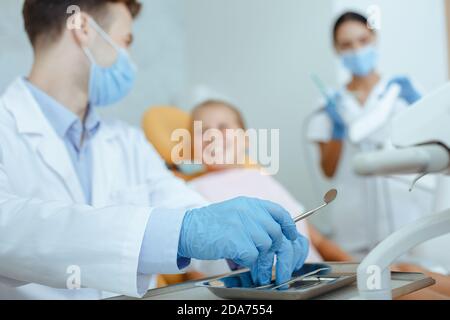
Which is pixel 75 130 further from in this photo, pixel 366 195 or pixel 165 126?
pixel 366 195

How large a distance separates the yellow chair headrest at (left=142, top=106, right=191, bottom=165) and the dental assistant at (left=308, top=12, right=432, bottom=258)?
0.30 meters

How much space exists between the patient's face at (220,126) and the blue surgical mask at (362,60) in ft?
0.93

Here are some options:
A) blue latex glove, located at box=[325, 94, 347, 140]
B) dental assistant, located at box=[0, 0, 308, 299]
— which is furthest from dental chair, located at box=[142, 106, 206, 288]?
blue latex glove, located at box=[325, 94, 347, 140]

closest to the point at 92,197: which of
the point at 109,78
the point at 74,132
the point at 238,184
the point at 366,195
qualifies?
the point at 74,132

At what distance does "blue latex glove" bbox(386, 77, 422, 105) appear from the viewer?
109cm

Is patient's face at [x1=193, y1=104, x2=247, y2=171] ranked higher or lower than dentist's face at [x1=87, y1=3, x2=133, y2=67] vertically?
lower

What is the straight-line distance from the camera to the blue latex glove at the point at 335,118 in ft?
4.01

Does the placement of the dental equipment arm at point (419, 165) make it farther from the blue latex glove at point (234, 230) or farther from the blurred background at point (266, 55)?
the blurred background at point (266, 55)

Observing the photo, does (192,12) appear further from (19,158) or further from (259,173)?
(19,158)

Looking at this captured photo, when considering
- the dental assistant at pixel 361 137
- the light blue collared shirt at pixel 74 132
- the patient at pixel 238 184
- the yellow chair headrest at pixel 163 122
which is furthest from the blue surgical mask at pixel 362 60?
the light blue collared shirt at pixel 74 132

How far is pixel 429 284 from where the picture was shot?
66cm

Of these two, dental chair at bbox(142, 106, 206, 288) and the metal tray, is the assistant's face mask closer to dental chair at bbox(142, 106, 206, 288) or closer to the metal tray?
dental chair at bbox(142, 106, 206, 288)

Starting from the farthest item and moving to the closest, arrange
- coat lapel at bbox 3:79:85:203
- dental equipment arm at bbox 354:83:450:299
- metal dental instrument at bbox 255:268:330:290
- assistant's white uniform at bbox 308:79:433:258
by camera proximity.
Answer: assistant's white uniform at bbox 308:79:433:258 → coat lapel at bbox 3:79:85:203 → metal dental instrument at bbox 255:268:330:290 → dental equipment arm at bbox 354:83:450:299

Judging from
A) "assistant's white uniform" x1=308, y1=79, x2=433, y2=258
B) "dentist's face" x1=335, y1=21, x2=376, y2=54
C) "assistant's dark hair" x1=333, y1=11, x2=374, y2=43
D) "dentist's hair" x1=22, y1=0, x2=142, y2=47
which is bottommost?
"assistant's white uniform" x1=308, y1=79, x2=433, y2=258
